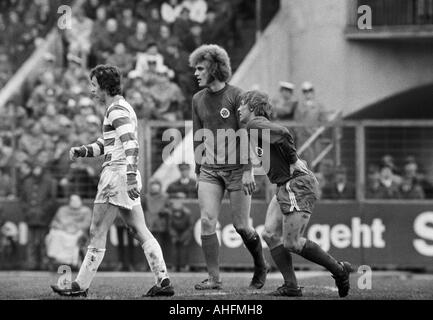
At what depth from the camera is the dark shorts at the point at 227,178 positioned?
1171 cm

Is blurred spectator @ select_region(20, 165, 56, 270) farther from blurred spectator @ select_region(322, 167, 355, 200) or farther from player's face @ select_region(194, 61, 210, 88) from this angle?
player's face @ select_region(194, 61, 210, 88)

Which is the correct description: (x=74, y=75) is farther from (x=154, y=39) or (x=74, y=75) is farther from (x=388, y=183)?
(x=388, y=183)

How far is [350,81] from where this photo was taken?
22.1 m

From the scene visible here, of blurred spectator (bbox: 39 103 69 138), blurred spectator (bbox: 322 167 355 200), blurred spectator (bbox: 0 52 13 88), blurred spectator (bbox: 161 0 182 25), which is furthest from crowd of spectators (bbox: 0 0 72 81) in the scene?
blurred spectator (bbox: 322 167 355 200)

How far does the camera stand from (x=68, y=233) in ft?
58.6

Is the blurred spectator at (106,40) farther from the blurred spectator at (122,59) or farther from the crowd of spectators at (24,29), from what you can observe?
the crowd of spectators at (24,29)

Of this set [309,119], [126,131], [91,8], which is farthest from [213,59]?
[91,8]

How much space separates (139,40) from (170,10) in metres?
1.18

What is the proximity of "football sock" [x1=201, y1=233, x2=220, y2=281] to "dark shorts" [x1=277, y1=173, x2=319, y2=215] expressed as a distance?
3.48 feet

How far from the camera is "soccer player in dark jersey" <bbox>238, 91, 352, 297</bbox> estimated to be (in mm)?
10945

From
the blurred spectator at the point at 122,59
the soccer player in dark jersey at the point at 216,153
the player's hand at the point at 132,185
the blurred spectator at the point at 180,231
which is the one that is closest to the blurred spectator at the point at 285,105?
the blurred spectator at the point at 180,231
